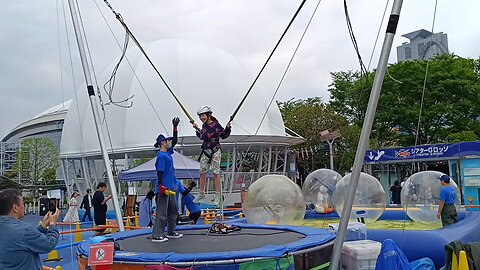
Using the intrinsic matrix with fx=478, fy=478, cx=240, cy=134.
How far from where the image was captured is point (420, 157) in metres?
19.1

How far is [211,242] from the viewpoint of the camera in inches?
211

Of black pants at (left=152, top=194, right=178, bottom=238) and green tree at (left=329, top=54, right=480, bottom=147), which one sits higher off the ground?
green tree at (left=329, top=54, right=480, bottom=147)

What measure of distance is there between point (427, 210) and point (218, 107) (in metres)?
15.5

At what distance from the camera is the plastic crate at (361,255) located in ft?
16.9

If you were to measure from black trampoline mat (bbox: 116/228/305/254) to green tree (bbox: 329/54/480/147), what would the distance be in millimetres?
19967

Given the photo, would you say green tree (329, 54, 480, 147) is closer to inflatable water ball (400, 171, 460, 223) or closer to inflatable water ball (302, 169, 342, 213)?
inflatable water ball (302, 169, 342, 213)

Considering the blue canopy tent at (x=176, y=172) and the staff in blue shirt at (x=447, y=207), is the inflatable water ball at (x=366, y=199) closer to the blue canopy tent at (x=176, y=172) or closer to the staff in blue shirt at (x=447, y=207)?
the staff in blue shirt at (x=447, y=207)

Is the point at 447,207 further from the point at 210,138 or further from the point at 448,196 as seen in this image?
the point at 210,138

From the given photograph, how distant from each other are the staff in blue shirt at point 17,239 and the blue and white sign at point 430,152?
1240 centimetres

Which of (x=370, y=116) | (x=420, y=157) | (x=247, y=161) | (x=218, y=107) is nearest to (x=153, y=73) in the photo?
(x=218, y=107)

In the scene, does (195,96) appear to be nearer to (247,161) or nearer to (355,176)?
(247,161)

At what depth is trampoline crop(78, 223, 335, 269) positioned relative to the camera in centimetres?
414

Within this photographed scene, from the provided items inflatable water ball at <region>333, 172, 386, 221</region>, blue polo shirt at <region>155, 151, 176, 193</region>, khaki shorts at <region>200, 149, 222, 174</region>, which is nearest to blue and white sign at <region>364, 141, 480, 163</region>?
inflatable water ball at <region>333, 172, 386, 221</region>

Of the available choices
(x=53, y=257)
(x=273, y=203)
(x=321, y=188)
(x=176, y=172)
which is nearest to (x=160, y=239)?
(x=273, y=203)
